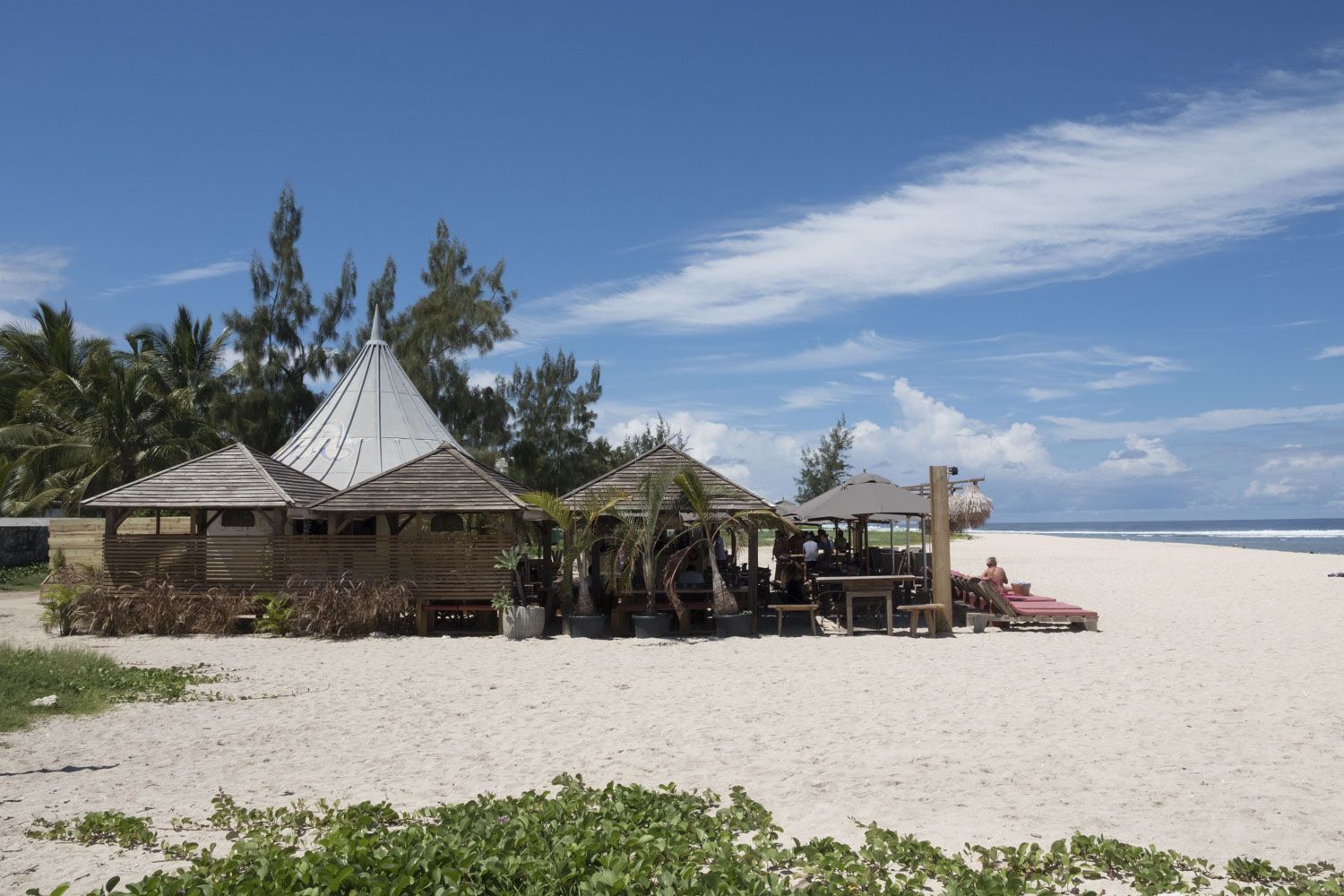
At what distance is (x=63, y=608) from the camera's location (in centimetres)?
1430

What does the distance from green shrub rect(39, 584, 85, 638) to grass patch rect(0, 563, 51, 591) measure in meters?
8.88

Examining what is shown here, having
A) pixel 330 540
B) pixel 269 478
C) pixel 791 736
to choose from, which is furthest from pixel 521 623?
pixel 791 736

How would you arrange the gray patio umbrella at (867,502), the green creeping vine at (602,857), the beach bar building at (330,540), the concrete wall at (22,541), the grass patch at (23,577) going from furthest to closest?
the concrete wall at (22,541) → the grass patch at (23,577) → the gray patio umbrella at (867,502) → the beach bar building at (330,540) → the green creeping vine at (602,857)

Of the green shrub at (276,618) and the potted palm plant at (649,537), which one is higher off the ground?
the potted palm plant at (649,537)

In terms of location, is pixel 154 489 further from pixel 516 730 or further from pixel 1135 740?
pixel 1135 740

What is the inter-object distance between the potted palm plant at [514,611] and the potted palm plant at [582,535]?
529 millimetres

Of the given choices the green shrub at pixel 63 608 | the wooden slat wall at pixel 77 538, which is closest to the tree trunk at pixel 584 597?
the green shrub at pixel 63 608

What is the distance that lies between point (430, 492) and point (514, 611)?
231cm

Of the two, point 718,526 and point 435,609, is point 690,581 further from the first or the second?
point 435,609

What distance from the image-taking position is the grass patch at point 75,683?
8359 millimetres

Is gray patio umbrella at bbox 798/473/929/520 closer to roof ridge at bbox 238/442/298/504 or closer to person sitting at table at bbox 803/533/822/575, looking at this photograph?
person sitting at table at bbox 803/533/822/575

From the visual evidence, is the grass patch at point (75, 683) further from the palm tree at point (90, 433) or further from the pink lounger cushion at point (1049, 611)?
the palm tree at point (90, 433)

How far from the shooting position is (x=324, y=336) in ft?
104

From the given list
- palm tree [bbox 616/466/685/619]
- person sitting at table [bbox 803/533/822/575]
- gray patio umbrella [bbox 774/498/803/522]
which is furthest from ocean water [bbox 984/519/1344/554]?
palm tree [bbox 616/466/685/619]
